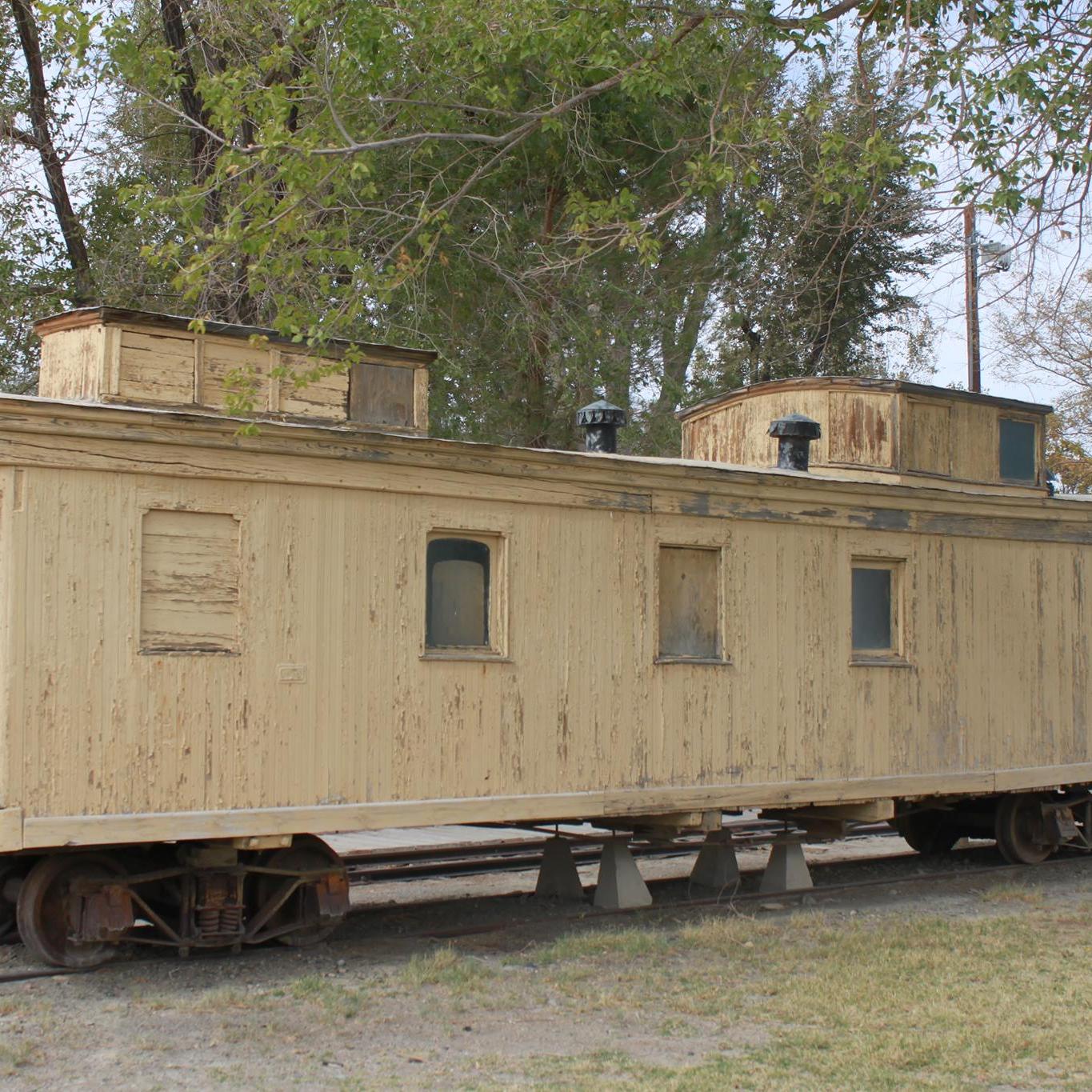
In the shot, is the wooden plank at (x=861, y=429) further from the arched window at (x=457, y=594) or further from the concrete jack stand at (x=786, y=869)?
the arched window at (x=457, y=594)

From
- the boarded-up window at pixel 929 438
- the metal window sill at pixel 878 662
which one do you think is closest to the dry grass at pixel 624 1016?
the metal window sill at pixel 878 662

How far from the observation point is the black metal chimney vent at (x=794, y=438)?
12477mm

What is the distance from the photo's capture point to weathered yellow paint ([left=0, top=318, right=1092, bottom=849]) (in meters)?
7.95

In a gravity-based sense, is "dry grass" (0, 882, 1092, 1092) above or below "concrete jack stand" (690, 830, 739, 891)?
below

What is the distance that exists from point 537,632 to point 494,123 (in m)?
9.82

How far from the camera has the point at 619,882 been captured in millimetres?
10758

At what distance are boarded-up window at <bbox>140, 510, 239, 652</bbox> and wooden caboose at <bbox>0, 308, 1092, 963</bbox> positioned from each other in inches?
0.7

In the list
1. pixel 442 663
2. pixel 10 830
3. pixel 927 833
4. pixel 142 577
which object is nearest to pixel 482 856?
pixel 927 833

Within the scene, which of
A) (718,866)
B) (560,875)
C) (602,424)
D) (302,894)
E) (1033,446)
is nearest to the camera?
(302,894)

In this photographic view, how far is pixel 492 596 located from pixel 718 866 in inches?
140

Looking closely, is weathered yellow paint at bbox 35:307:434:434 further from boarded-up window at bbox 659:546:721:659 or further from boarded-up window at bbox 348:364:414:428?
boarded-up window at bbox 659:546:721:659

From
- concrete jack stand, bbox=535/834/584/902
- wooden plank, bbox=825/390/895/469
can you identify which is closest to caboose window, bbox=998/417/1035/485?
wooden plank, bbox=825/390/895/469

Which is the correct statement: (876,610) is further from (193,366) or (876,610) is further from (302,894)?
(193,366)

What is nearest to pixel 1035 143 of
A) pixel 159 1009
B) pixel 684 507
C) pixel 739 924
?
pixel 684 507
